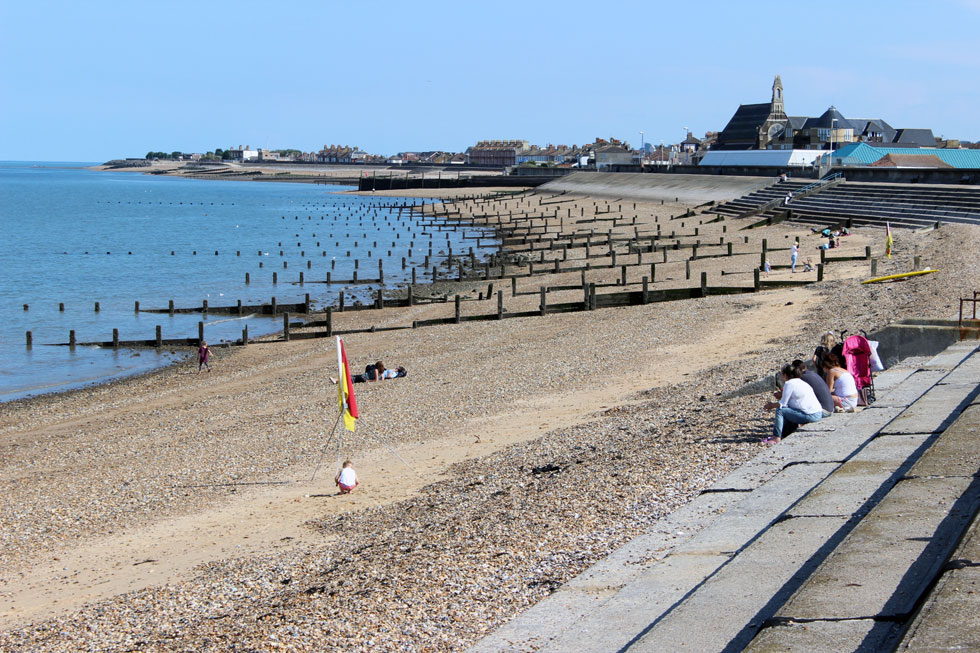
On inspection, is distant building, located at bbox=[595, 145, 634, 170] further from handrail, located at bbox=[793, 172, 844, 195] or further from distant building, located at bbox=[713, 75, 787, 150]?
handrail, located at bbox=[793, 172, 844, 195]

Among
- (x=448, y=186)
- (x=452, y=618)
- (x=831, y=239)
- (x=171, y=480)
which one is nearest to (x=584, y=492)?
(x=452, y=618)

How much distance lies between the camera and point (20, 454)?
1952 cm

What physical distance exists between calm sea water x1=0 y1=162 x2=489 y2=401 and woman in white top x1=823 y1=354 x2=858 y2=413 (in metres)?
22.0

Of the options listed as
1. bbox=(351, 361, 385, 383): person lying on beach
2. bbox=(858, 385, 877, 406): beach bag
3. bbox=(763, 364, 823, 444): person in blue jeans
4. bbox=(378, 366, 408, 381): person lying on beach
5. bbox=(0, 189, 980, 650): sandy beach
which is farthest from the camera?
bbox=(378, 366, 408, 381): person lying on beach

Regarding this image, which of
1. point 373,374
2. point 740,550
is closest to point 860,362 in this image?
point 740,550

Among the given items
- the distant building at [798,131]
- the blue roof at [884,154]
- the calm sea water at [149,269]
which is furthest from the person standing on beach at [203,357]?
the distant building at [798,131]

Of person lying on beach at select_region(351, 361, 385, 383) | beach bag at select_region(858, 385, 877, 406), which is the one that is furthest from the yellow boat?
beach bag at select_region(858, 385, 877, 406)

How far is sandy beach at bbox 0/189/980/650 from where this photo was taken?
30.5 ft

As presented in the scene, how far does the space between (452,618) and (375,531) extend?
361 centimetres

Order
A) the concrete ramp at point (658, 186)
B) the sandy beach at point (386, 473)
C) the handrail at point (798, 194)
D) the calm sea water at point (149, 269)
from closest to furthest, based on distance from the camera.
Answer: the sandy beach at point (386, 473) → the calm sea water at point (149, 269) → the handrail at point (798, 194) → the concrete ramp at point (658, 186)

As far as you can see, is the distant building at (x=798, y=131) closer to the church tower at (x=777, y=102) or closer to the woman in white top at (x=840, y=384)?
the church tower at (x=777, y=102)

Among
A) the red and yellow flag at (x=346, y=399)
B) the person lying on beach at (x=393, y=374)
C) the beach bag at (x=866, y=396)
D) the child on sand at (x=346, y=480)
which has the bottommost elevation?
the person lying on beach at (x=393, y=374)

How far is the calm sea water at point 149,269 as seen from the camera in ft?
109

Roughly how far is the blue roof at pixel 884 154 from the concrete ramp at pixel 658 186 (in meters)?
7.59
